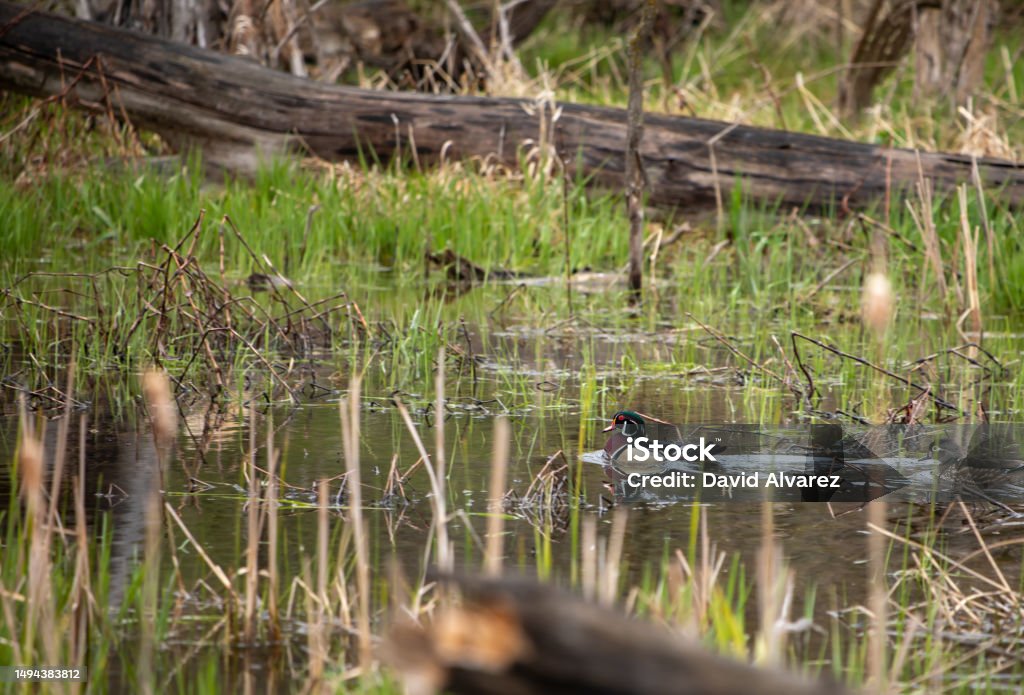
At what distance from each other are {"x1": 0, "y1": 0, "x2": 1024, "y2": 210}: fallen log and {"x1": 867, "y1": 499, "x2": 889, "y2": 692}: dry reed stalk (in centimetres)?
449

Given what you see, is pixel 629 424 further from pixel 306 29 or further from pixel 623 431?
pixel 306 29

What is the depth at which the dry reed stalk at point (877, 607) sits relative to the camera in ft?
6.36

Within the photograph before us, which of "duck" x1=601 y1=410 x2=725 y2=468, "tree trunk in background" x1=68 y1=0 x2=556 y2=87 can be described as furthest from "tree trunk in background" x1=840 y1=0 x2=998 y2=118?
"duck" x1=601 y1=410 x2=725 y2=468

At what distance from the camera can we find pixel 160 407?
8.26 feet

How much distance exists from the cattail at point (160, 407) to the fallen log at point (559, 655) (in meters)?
1.32

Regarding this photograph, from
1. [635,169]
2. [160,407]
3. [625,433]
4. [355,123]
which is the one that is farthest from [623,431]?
[355,123]

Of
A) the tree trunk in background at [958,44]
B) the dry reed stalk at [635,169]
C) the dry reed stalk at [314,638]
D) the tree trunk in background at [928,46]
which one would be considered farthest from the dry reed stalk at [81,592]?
the tree trunk in background at [958,44]

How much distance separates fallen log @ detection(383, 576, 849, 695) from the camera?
3.77 feet

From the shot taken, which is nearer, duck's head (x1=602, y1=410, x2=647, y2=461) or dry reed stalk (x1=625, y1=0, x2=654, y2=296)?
duck's head (x1=602, y1=410, x2=647, y2=461)

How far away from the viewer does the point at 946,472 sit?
3.61 m

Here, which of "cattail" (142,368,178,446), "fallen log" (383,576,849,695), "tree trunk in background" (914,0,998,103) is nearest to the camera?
"fallen log" (383,576,849,695)

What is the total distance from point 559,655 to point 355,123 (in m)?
7.20

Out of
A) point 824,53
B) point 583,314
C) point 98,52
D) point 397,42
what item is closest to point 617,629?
point 583,314

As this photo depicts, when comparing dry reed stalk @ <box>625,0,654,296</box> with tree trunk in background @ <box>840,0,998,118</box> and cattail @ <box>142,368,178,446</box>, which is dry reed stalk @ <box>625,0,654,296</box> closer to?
cattail @ <box>142,368,178,446</box>
